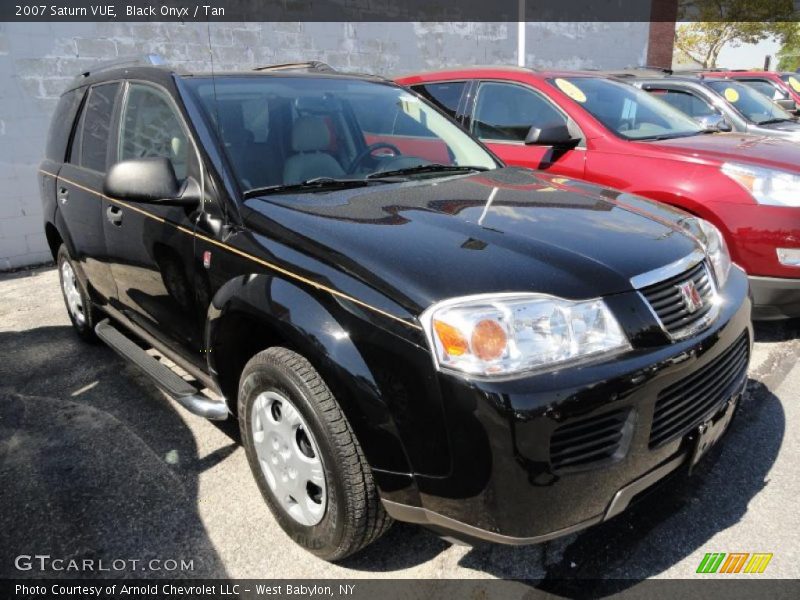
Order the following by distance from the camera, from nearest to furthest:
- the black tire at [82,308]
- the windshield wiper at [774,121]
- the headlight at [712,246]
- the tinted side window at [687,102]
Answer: the headlight at [712,246] < the black tire at [82,308] < the tinted side window at [687,102] < the windshield wiper at [774,121]

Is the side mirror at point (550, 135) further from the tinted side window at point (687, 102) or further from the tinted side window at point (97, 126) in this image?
the tinted side window at point (687, 102)

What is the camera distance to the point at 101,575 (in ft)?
7.38

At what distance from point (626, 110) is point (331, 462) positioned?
12.9 ft

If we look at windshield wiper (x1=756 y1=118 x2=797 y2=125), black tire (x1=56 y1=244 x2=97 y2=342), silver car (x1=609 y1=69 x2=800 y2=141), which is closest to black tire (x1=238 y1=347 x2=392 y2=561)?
black tire (x1=56 y1=244 x2=97 y2=342)

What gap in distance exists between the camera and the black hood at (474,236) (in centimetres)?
181

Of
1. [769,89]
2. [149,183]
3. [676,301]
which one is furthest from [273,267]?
[769,89]

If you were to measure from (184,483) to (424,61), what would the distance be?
8.23m

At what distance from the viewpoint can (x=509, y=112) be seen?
4828 millimetres

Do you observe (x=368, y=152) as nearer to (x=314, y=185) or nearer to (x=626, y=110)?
(x=314, y=185)

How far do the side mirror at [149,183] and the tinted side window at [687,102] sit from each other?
6.39 m

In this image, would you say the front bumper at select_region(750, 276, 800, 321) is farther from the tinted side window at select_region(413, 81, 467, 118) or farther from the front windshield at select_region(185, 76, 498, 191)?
the tinted side window at select_region(413, 81, 467, 118)

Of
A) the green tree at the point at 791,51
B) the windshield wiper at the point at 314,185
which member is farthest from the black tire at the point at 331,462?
the green tree at the point at 791,51

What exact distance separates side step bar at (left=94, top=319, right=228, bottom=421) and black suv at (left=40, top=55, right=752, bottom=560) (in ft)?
0.05

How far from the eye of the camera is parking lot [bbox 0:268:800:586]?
2.23 meters
